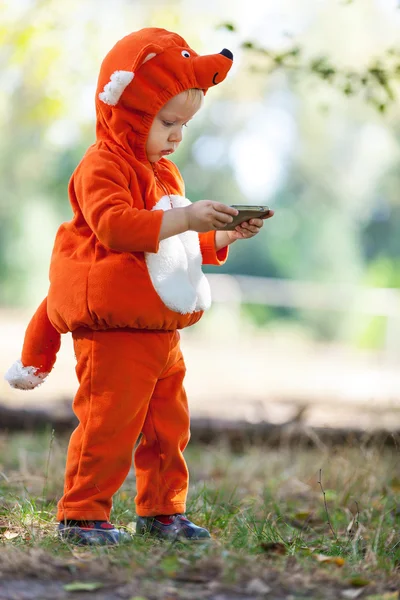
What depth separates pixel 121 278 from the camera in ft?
8.63

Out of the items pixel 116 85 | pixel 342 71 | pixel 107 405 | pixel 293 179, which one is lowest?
pixel 107 405

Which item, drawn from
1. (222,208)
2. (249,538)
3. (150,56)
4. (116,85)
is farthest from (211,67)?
(249,538)

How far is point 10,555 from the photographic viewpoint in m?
2.37

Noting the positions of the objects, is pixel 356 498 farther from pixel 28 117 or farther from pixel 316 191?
pixel 316 191

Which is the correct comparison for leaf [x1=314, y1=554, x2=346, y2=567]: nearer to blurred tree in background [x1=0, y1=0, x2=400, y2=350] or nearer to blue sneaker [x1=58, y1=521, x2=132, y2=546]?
blue sneaker [x1=58, y1=521, x2=132, y2=546]

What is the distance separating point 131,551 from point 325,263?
21.3 metres

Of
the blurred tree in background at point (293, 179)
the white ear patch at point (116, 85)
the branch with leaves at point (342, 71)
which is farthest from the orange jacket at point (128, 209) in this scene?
the blurred tree in background at point (293, 179)

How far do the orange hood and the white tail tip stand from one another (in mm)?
809

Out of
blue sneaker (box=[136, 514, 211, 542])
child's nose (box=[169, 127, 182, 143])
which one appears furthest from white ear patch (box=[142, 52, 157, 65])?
blue sneaker (box=[136, 514, 211, 542])

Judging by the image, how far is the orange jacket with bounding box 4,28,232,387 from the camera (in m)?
2.59

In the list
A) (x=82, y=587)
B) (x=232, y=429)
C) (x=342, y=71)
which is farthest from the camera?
(x=232, y=429)

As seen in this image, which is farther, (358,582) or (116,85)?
(116,85)

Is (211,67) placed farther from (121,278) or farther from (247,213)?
(121,278)

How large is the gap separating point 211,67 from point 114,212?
1.81ft
